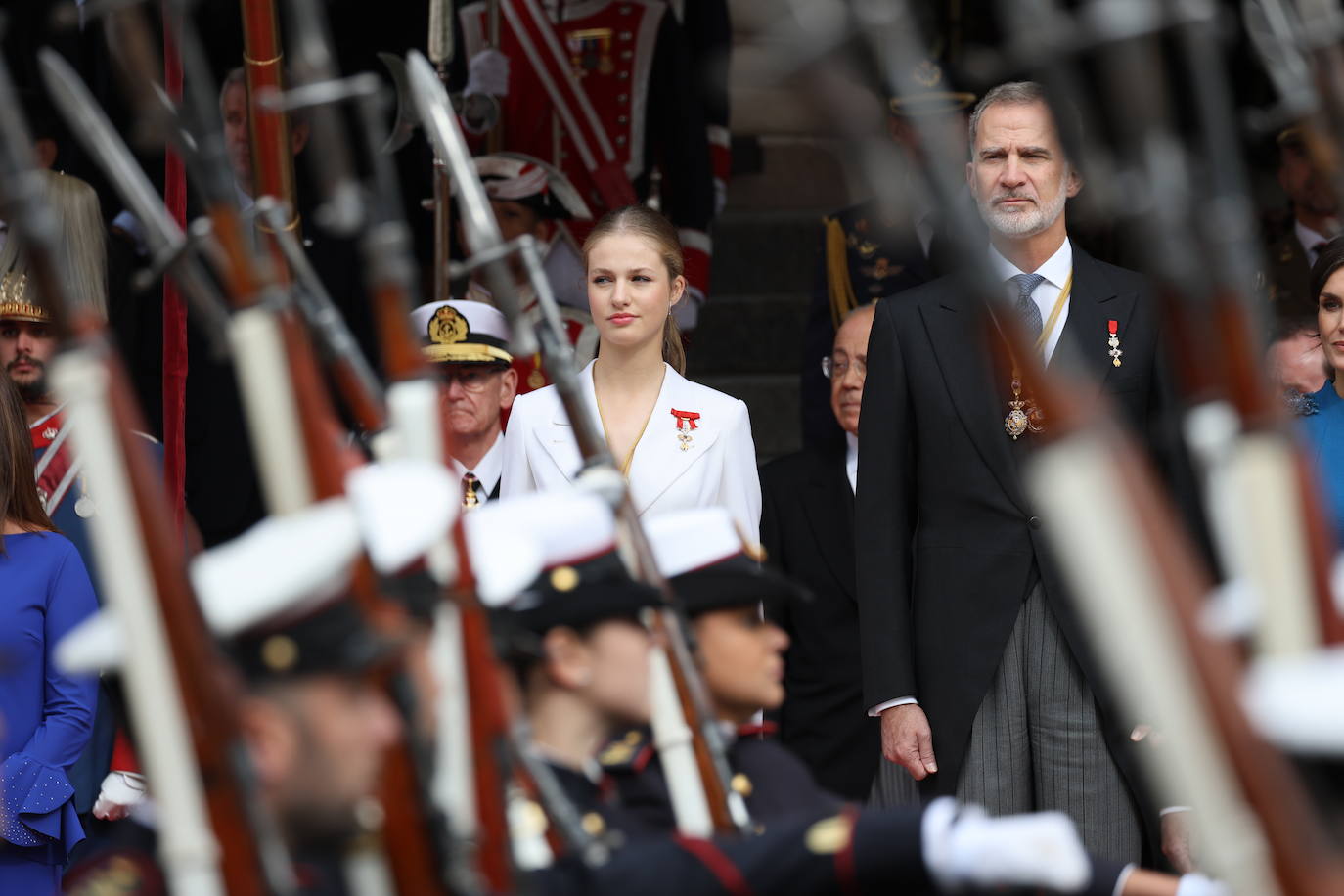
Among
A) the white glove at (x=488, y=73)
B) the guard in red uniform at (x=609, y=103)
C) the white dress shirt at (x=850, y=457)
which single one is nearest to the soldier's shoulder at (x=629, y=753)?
the white dress shirt at (x=850, y=457)

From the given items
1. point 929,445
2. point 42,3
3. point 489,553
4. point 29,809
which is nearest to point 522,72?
point 42,3

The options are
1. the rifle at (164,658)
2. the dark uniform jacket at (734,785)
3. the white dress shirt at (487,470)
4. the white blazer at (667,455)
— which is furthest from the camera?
the white dress shirt at (487,470)

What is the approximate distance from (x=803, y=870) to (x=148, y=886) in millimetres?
719

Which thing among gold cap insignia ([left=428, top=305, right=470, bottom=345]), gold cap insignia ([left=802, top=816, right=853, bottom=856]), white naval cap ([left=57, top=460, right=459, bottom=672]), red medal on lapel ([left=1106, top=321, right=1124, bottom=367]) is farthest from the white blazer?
white naval cap ([left=57, top=460, right=459, bottom=672])

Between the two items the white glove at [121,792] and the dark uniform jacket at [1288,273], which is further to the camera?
the dark uniform jacket at [1288,273]

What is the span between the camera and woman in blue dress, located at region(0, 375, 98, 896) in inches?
164

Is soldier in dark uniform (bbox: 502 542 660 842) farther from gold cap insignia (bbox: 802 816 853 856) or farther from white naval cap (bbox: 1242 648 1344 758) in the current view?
white naval cap (bbox: 1242 648 1344 758)

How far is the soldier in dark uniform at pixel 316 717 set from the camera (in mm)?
1915

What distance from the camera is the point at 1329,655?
1640 mm

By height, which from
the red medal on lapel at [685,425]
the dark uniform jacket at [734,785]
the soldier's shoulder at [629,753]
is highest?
the red medal on lapel at [685,425]

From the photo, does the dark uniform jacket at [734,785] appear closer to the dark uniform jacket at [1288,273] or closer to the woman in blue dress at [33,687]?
the woman in blue dress at [33,687]

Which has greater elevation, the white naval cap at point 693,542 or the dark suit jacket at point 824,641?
the white naval cap at point 693,542

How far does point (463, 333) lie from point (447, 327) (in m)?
0.05

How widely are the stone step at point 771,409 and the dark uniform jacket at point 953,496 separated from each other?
307cm
